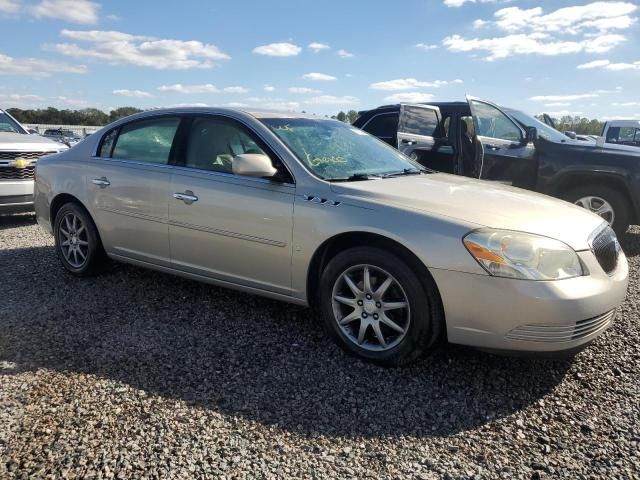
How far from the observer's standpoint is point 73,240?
4.88 metres

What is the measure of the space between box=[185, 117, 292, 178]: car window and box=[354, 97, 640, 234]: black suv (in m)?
4.08

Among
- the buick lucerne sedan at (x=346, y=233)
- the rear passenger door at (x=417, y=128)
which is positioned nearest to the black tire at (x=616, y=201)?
the rear passenger door at (x=417, y=128)

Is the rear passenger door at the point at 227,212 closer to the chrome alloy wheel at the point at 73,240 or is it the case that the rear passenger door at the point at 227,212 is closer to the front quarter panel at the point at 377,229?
the front quarter panel at the point at 377,229

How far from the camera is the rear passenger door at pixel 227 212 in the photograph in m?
3.53

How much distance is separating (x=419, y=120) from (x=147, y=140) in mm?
4872

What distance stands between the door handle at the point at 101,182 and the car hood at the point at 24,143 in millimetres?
3779

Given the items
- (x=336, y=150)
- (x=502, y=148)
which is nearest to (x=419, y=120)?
(x=502, y=148)

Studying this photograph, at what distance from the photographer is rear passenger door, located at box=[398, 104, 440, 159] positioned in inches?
309

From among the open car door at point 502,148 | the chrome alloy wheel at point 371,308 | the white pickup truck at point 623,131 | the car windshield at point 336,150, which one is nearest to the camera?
the chrome alloy wheel at point 371,308

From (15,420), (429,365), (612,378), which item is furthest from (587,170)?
(15,420)

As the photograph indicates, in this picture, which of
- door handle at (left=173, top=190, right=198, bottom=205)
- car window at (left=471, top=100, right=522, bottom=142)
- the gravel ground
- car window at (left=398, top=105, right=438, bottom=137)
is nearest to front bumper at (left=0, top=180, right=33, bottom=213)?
→ the gravel ground

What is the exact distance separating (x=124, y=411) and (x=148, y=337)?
0.97 metres

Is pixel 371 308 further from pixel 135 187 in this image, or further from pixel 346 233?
pixel 135 187

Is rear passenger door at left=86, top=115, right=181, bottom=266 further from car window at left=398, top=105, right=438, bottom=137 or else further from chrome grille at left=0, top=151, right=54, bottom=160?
car window at left=398, top=105, right=438, bottom=137
